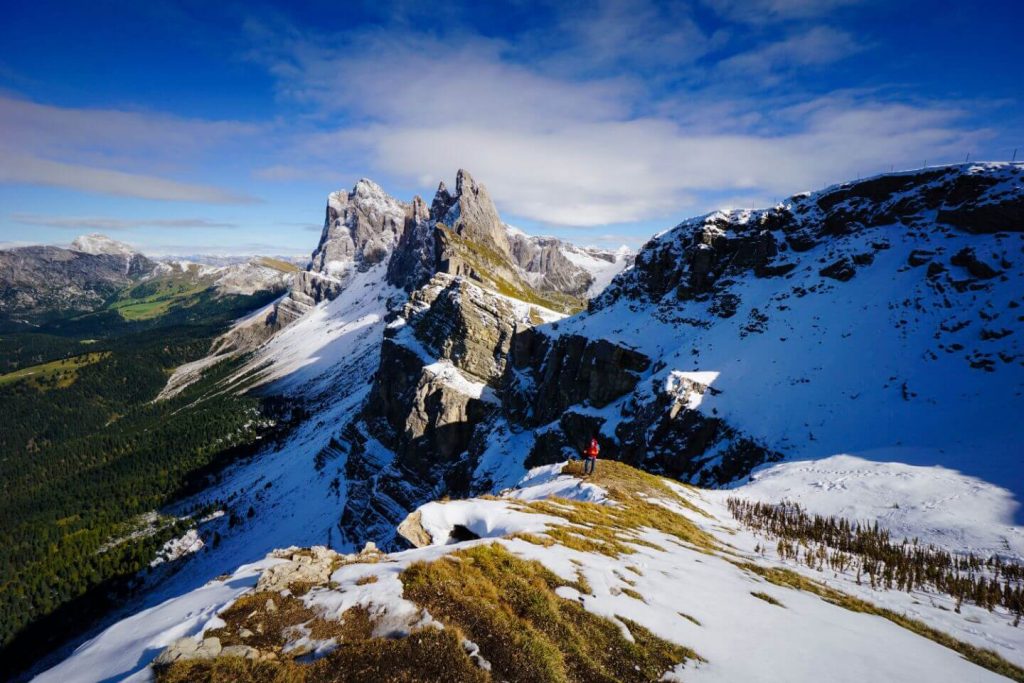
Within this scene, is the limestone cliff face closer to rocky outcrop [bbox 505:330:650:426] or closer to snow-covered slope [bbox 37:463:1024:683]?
rocky outcrop [bbox 505:330:650:426]

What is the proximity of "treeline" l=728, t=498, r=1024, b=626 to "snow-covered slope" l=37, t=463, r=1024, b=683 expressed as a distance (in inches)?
35.0

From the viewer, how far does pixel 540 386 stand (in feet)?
249

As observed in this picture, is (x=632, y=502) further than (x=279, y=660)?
Yes

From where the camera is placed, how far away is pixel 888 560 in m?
17.7

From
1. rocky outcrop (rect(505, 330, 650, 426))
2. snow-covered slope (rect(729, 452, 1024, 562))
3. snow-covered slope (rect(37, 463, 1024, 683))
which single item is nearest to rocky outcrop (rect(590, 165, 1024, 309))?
rocky outcrop (rect(505, 330, 650, 426))

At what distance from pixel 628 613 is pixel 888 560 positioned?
16.2 m

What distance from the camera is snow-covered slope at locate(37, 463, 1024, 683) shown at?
7.84 meters

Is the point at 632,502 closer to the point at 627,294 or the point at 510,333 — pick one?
the point at 627,294

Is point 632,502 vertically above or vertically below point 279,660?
below

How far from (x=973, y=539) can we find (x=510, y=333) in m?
86.8

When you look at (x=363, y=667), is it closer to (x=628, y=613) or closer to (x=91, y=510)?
(x=628, y=613)

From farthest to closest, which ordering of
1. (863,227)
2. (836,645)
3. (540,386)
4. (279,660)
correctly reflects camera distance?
(540,386) → (863,227) → (836,645) → (279,660)

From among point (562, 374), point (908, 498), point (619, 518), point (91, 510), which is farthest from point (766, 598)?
point (91, 510)

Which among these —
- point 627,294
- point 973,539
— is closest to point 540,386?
point 627,294
